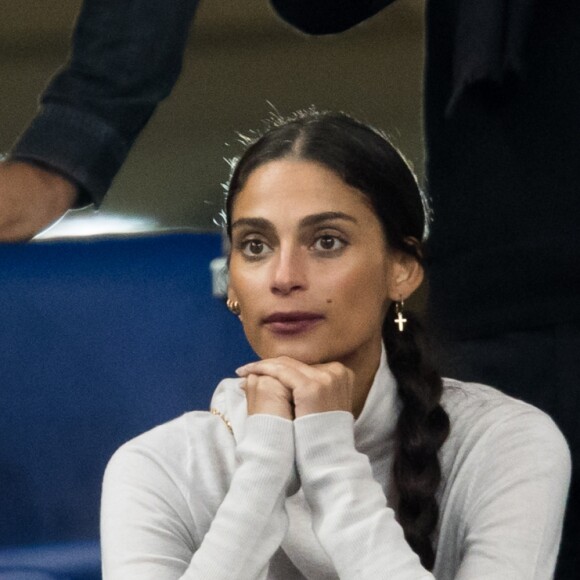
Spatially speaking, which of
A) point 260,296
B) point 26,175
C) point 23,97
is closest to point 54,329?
point 260,296

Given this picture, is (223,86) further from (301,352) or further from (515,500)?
(515,500)

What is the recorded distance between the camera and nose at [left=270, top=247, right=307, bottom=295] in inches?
39.5

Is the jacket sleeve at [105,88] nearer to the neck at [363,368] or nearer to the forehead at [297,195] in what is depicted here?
the forehead at [297,195]

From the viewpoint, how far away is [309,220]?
3.42 feet

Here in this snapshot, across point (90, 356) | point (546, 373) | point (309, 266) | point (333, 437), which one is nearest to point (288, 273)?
point (309, 266)

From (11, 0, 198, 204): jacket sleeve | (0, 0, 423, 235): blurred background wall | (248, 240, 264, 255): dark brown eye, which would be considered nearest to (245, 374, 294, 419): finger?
(248, 240, 264, 255): dark brown eye

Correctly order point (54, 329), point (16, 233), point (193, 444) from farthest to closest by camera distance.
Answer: point (54, 329), point (193, 444), point (16, 233)

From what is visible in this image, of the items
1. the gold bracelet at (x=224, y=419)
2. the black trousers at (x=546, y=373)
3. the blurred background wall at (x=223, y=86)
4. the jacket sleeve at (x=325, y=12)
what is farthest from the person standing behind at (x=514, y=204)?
the blurred background wall at (x=223, y=86)

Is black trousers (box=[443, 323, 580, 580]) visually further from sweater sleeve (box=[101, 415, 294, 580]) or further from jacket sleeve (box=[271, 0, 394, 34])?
jacket sleeve (box=[271, 0, 394, 34])

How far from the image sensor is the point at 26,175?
842mm

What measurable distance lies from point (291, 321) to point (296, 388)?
57 mm

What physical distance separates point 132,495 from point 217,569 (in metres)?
0.12

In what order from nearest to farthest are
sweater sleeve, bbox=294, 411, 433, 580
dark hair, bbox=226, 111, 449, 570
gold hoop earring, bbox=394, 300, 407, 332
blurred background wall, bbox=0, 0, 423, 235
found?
sweater sleeve, bbox=294, 411, 433, 580 < dark hair, bbox=226, 111, 449, 570 < gold hoop earring, bbox=394, 300, 407, 332 < blurred background wall, bbox=0, 0, 423, 235

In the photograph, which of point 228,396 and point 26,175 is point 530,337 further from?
point 26,175
